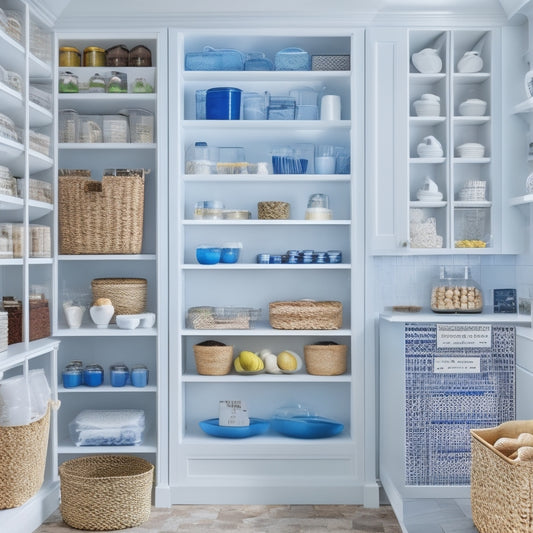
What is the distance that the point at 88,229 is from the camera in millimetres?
4062

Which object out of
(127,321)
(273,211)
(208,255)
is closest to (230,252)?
(208,255)

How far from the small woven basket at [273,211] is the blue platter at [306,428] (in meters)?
1.18

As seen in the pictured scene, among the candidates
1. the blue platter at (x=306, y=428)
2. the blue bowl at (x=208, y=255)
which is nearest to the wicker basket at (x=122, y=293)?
the blue bowl at (x=208, y=255)

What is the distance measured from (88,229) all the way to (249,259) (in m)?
1.00

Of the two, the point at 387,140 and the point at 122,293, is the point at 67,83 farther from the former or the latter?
the point at 387,140

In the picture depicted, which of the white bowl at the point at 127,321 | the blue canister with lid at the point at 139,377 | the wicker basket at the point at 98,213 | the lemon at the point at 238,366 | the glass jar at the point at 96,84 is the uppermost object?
the glass jar at the point at 96,84

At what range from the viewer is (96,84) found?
415 centimetres

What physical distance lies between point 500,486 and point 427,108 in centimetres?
223

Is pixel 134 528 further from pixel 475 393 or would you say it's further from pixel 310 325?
pixel 475 393

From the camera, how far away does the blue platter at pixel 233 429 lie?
4.07 m

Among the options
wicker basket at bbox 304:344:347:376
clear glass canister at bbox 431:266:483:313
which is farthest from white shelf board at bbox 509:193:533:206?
wicker basket at bbox 304:344:347:376

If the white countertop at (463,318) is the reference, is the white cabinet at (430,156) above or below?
above

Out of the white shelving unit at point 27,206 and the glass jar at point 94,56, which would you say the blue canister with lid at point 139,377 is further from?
the glass jar at point 94,56

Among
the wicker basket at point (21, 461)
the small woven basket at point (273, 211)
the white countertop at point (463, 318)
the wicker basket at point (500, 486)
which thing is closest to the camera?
the wicker basket at point (500, 486)
